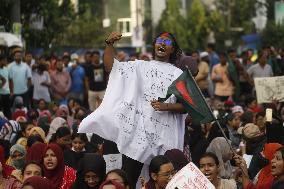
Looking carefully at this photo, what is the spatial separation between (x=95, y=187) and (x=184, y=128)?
139 cm

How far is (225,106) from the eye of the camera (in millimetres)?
19172

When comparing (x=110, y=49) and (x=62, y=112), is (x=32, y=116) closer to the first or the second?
(x=62, y=112)

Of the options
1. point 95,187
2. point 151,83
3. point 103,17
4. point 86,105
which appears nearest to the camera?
point 95,187

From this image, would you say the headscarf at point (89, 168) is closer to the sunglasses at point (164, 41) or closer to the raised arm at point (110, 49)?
the raised arm at point (110, 49)

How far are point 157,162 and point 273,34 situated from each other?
3778cm

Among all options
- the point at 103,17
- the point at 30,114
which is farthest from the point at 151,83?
the point at 103,17

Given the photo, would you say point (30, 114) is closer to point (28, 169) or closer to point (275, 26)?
point (28, 169)

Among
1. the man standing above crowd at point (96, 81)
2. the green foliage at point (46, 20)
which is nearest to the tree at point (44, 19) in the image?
the green foliage at point (46, 20)

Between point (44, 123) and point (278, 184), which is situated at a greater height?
point (278, 184)

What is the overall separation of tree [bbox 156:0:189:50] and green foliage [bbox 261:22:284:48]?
9226 millimetres

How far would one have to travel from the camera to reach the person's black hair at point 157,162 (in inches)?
390

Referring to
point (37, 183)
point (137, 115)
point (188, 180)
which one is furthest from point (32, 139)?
point (188, 180)

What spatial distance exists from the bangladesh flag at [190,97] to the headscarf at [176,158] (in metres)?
0.36

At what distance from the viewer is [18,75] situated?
22.0 meters
